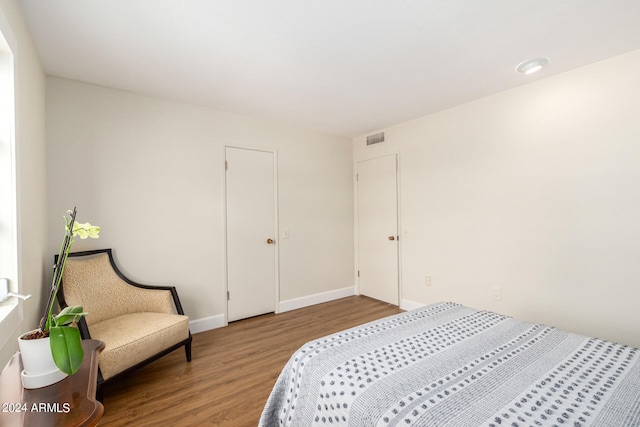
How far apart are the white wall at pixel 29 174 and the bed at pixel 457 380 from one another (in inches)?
51.2

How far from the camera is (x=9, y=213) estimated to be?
1.36m

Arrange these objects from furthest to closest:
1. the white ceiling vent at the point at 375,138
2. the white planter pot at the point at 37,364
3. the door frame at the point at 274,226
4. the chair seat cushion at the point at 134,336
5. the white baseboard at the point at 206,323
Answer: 1. the white ceiling vent at the point at 375,138
2. the door frame at the point at 274,226
3. the white baseboard at the point at 206,323
4. the chair seat cushion at the point at 134,336
5. the white planter pot at the point at 37,364

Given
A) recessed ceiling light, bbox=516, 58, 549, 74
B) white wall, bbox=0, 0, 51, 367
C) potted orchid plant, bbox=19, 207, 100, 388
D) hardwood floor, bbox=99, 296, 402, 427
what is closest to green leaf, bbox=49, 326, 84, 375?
potted orchid plant, bbox=19, 207, 100, 388

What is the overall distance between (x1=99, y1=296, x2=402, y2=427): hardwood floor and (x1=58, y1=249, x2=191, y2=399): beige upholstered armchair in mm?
191

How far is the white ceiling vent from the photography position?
4.02m

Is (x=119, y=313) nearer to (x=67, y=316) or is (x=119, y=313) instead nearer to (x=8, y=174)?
(x=8, y=174)

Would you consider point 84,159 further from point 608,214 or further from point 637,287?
point 637,287

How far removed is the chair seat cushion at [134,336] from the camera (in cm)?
190

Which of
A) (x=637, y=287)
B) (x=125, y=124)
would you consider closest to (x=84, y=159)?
(x=125, y=124)

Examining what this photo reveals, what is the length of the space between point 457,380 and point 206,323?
2694mm

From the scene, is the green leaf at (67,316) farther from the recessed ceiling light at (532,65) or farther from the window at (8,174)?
the recessed ceiling light at (532,65)

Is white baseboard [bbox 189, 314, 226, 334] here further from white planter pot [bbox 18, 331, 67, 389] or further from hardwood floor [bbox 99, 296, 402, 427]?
white planter pot [bbox 18, 331, 67, 389]

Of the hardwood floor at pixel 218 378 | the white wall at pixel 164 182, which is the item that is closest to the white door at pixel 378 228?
the hardwood floor at pixel 218 378

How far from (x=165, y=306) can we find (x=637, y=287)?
3750mm
